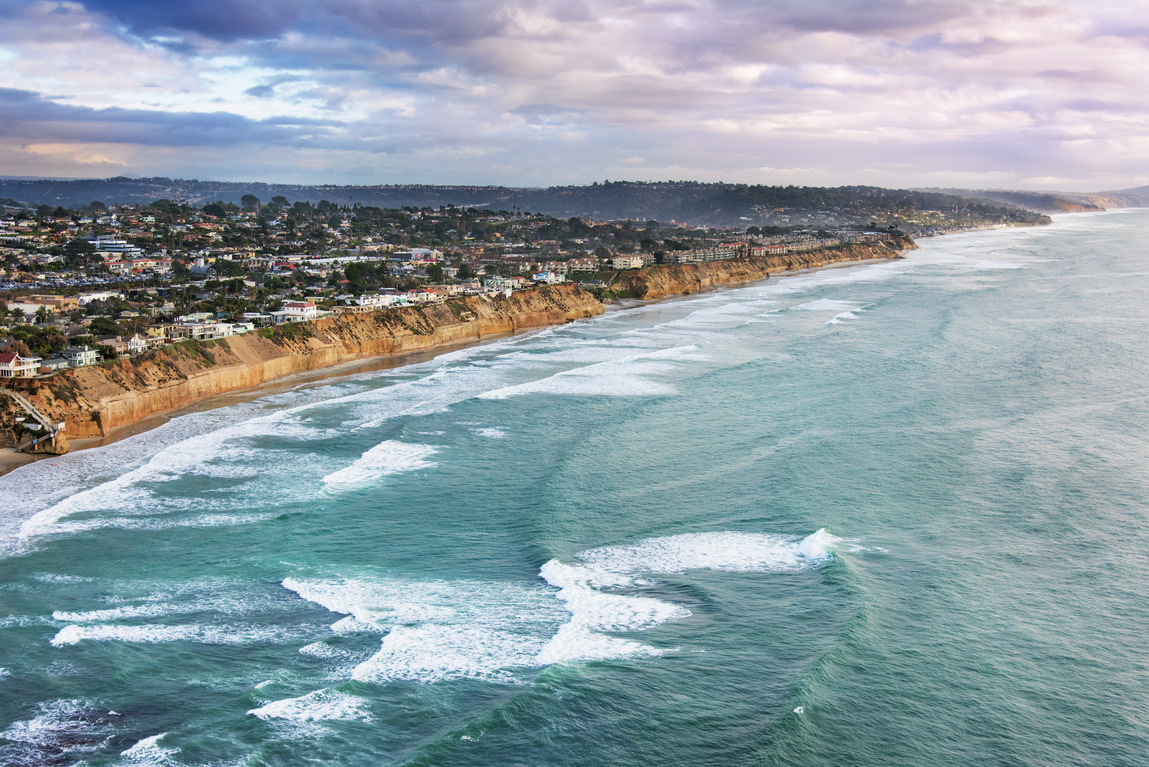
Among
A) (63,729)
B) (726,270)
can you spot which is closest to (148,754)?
(63,729)

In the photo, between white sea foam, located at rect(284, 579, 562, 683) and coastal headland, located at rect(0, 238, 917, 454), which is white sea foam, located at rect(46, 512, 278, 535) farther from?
coastal headland, located at rect(0, 238, 917, 454)

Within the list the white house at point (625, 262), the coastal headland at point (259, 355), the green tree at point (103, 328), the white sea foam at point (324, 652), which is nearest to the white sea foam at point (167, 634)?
the white sea foam at point (324, 652)

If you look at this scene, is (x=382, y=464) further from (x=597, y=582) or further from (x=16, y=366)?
(x=16, y=366)

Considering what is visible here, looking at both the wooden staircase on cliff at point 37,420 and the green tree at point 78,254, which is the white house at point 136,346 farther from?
the green tree at point 78,254

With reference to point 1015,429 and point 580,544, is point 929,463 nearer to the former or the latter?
point 1015,429

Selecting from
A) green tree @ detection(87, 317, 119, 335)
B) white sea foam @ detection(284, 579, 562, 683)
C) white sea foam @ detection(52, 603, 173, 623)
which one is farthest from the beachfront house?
white sea foam @ detection(284, 579, 562, 683)

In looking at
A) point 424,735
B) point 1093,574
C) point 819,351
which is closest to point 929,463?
point 1093,574
